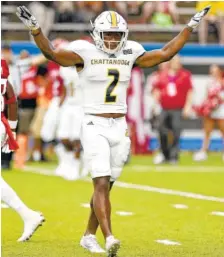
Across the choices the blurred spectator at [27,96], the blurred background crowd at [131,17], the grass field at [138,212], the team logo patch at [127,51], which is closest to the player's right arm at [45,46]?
the team logo patch at [127,51]

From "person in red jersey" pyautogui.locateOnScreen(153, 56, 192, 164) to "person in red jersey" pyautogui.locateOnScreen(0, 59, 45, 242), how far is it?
937cm

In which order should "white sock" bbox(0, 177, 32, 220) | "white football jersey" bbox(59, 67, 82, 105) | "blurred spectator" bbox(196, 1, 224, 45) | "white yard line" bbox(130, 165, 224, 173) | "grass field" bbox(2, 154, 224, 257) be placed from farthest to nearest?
"blurred spectator" bbox(196, 1, 224, 45), "white yard line" bbox(130, 165, 224, 173), "white football jersey" bbox(59, 67, 82, 105), "white sock" bbox(0, 177, 32, 220), "grass field" bbox(2, 154, 224, 257)

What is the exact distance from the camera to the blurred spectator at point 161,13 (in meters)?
21.6

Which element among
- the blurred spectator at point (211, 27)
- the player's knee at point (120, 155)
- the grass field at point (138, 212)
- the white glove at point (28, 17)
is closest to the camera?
the white glove at point (28, 17)

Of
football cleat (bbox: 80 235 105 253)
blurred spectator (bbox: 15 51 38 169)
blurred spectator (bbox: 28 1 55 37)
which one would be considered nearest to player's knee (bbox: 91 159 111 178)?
football cleat (bbox: 80 235 105 253)

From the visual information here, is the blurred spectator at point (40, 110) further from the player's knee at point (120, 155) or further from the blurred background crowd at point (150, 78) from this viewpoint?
the player's knee at point (120, 155)

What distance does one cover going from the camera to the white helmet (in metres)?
7.87

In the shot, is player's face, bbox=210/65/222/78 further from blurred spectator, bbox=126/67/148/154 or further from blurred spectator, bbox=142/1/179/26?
blurred spectator, bbox=142/1/179/26

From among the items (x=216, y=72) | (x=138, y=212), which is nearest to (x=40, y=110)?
(x=216, y=72)

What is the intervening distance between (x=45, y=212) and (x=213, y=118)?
8615 mm

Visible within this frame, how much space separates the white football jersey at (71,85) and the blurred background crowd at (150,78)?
957 millimetres

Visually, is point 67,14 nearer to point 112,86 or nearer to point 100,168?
point 112,86

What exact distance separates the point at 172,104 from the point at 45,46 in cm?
1043

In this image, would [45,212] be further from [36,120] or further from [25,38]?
[25,38]
